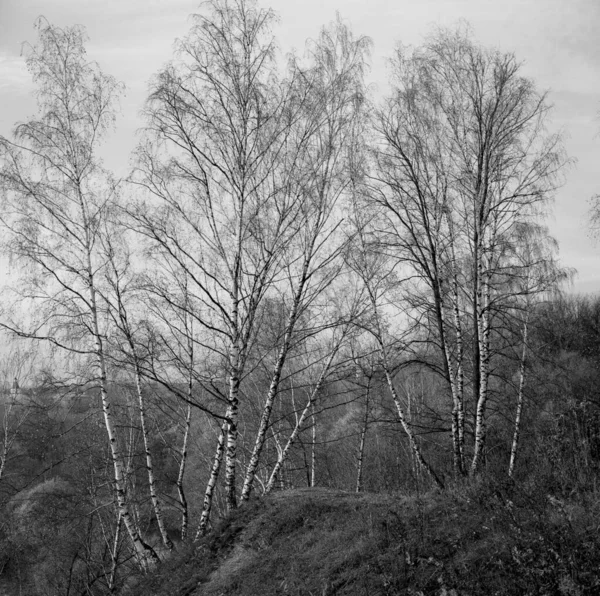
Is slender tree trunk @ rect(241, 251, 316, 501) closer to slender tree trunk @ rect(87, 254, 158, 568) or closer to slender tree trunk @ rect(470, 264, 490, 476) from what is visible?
slender tree trunk @ rect(87, 254, 158, 568)

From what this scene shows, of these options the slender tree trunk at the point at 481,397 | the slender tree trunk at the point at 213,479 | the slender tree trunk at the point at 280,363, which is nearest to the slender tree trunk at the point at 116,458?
the slender tree trunk at the point at 213,479

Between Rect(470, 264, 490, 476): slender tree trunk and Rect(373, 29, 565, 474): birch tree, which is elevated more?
Rect(373, 29, 565, 474): birch tree

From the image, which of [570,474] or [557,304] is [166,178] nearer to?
[570,474]

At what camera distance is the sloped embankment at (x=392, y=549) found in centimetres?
412

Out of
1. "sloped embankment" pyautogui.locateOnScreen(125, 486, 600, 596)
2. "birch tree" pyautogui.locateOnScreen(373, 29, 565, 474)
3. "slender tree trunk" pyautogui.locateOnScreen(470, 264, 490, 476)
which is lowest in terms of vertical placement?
"sloped embankment" pyautogui.locateOnScreen(125, 486, 600, 596)

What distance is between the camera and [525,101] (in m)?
9.02

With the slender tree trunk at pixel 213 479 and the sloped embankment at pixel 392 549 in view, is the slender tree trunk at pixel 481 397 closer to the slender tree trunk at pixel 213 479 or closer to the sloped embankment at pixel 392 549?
the sloped embankment at pixel 392 549

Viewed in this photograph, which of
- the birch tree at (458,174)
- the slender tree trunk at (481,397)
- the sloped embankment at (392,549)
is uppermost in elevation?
the birch tree at (458,174)

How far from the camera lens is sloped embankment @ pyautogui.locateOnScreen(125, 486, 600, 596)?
13.5ft

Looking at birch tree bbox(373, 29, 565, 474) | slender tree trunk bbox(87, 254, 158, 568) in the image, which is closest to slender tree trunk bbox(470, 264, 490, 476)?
birch tree bbox(373, 29, 565, 474)

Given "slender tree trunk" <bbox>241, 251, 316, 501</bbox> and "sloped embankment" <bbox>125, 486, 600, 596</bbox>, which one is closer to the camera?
"sloped embankment" <bbox>125, 486, 600, 596</bbox>

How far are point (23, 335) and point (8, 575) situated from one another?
22229 millimetres

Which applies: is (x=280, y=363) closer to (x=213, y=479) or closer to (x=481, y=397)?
(x=213, y=479)

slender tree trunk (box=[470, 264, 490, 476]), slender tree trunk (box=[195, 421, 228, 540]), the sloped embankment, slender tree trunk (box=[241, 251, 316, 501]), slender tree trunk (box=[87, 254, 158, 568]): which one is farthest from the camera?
slender tree trunk (box=[87, 254, 158, 568])
